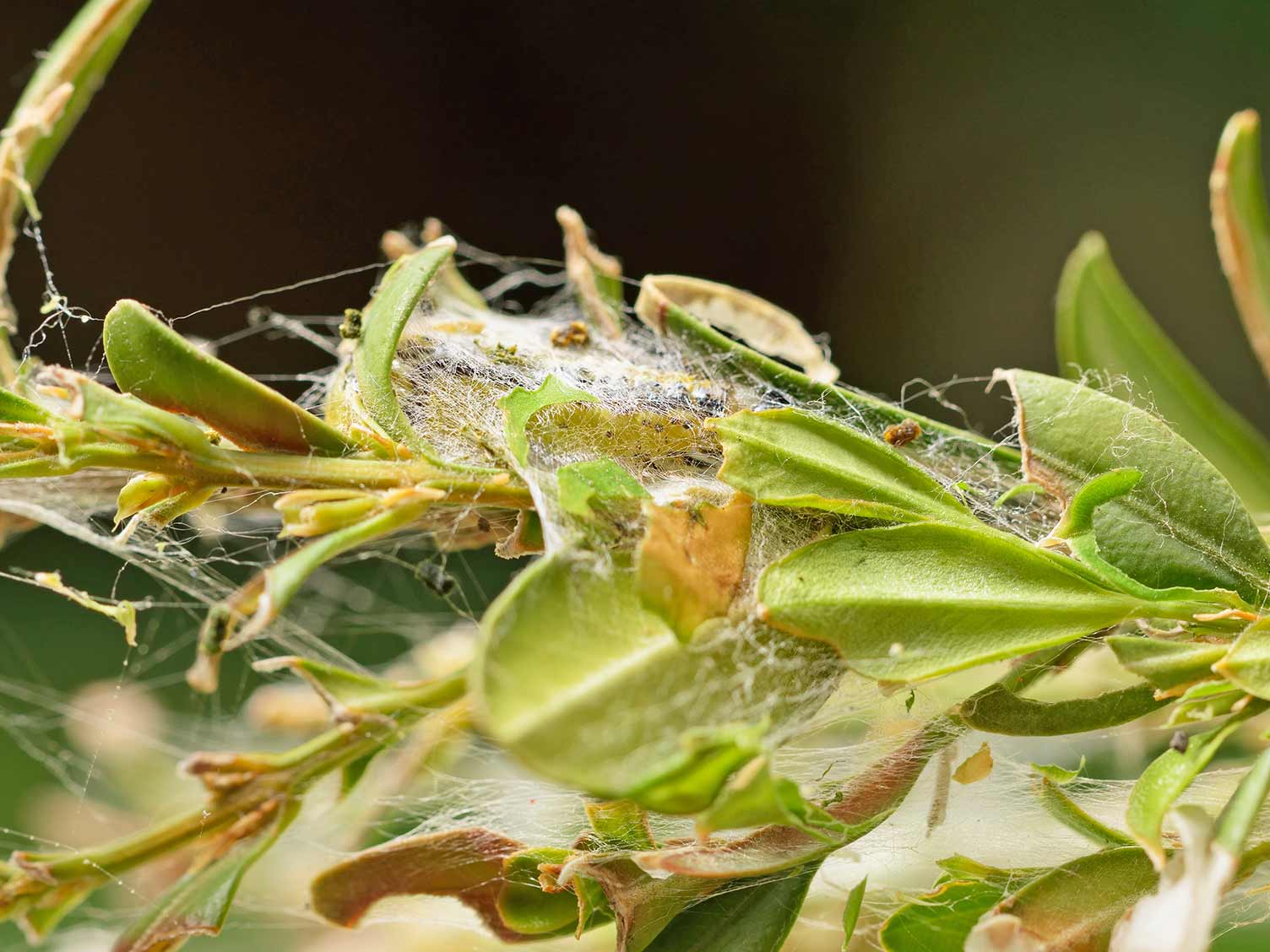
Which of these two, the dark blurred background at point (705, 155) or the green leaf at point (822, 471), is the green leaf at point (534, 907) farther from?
the dark blurred background at point (705, 155)

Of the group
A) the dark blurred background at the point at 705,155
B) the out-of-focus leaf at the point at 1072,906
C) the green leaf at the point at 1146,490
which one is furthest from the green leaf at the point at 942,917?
the dark blurred background at the point at 705,155

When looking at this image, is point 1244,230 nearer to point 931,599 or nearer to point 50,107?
point 931,599

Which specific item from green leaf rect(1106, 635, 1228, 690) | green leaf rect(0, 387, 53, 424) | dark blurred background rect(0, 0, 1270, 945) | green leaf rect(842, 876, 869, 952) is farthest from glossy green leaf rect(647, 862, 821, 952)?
dark blurred background rect(0, 0, 1270, 945)

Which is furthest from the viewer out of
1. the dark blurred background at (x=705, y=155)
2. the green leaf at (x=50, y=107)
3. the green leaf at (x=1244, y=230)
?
the dark blurred background at (x=705, y=155)

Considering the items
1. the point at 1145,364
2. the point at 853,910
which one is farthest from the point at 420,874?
the point at 1145,364

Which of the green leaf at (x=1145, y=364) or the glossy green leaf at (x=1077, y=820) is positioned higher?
the green leaf at (x=1145, y=364)

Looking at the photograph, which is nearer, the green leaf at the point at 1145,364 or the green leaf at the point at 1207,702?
the green leaf at the point at 1207,702

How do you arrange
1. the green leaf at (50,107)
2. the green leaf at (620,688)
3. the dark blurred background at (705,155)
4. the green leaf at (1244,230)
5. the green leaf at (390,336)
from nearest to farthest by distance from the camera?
the green leaf at (620,688)
the green leaf at (390,336)
the green leaf at (50,107)
the green leaf at (1244,230)
the dark blurred background at (705,155)
